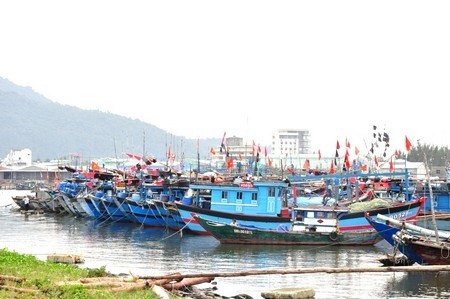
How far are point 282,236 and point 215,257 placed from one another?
480 cm

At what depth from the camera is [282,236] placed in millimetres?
38750

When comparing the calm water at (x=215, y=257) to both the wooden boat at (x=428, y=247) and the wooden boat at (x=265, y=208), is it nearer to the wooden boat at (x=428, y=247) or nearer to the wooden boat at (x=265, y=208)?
the wooden boat at (x=428, y=247)

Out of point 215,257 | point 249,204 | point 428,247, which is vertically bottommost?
point 215,257

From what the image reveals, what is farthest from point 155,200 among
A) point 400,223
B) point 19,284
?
point 19,284

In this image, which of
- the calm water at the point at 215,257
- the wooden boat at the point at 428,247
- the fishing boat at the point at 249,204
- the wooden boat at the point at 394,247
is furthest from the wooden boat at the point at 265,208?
the wooden boat at the point at 428,247

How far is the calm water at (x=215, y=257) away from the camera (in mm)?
26281

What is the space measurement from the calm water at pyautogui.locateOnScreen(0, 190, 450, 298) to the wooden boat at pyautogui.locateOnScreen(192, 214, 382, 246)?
50 cm

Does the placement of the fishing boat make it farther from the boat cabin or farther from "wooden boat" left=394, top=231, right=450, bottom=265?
"wooden boat" left=394, top=231, right=450, bottom=265

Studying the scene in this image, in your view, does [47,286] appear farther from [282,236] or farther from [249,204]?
[249,204]

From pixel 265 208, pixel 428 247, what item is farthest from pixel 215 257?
pixel 428 247

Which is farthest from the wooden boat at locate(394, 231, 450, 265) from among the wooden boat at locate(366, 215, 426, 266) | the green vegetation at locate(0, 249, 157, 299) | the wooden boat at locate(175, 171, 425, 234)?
the green vegetation at locate(0, 249, 157, 299)

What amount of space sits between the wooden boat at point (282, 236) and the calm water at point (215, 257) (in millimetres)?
499

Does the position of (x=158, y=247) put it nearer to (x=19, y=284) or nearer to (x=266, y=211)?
(x=266, y=211)

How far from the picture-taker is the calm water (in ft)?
86.2
